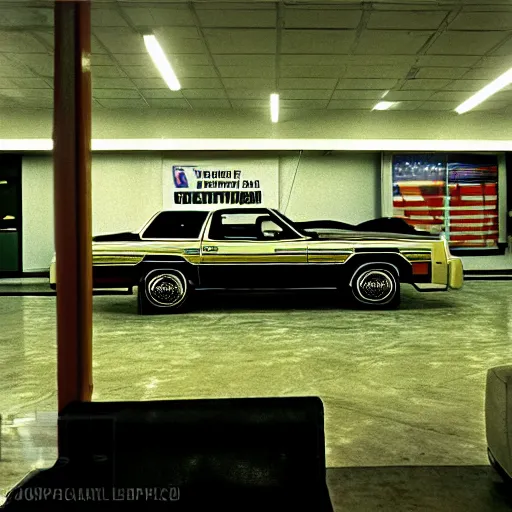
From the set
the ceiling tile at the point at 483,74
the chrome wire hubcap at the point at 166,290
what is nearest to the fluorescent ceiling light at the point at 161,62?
the chrome wire hubcap at the point at 166,290

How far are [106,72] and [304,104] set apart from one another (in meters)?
4.16

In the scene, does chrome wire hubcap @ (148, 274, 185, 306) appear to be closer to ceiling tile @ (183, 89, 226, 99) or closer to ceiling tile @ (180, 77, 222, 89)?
ceiling tile @ (180, 77, 222, 89)

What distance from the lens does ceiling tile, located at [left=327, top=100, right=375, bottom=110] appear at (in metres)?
12.2

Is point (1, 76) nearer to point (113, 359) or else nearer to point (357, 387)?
point (113, 359)

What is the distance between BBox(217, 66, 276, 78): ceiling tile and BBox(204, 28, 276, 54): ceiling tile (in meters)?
0.91

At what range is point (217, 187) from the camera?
1387 cm

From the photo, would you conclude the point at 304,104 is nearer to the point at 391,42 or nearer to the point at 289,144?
the point at 289,144

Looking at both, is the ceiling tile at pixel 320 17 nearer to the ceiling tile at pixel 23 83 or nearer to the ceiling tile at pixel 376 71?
the ceiling tile at pixel 376 71

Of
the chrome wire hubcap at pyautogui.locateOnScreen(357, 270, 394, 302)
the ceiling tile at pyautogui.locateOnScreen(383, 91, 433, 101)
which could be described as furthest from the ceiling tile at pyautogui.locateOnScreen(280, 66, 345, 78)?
the chrome wire hubcap at pyautogui.locateOnScreen(357, 270, 394, 302)

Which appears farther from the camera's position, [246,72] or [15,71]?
[246,72]

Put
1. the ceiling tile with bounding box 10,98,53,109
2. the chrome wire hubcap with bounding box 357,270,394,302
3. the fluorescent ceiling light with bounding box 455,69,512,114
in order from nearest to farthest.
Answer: the chrome wire hubcap with bounding box 357,270,394,302, the fluorescent ceiling light with bounding box 455,69,512,114, the ceiling tile with bounding box 10,98,53,109

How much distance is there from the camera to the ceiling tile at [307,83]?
1034 cm

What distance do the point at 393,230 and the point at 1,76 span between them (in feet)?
22.8

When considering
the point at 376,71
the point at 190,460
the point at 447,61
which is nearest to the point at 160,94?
the point at 376,71
